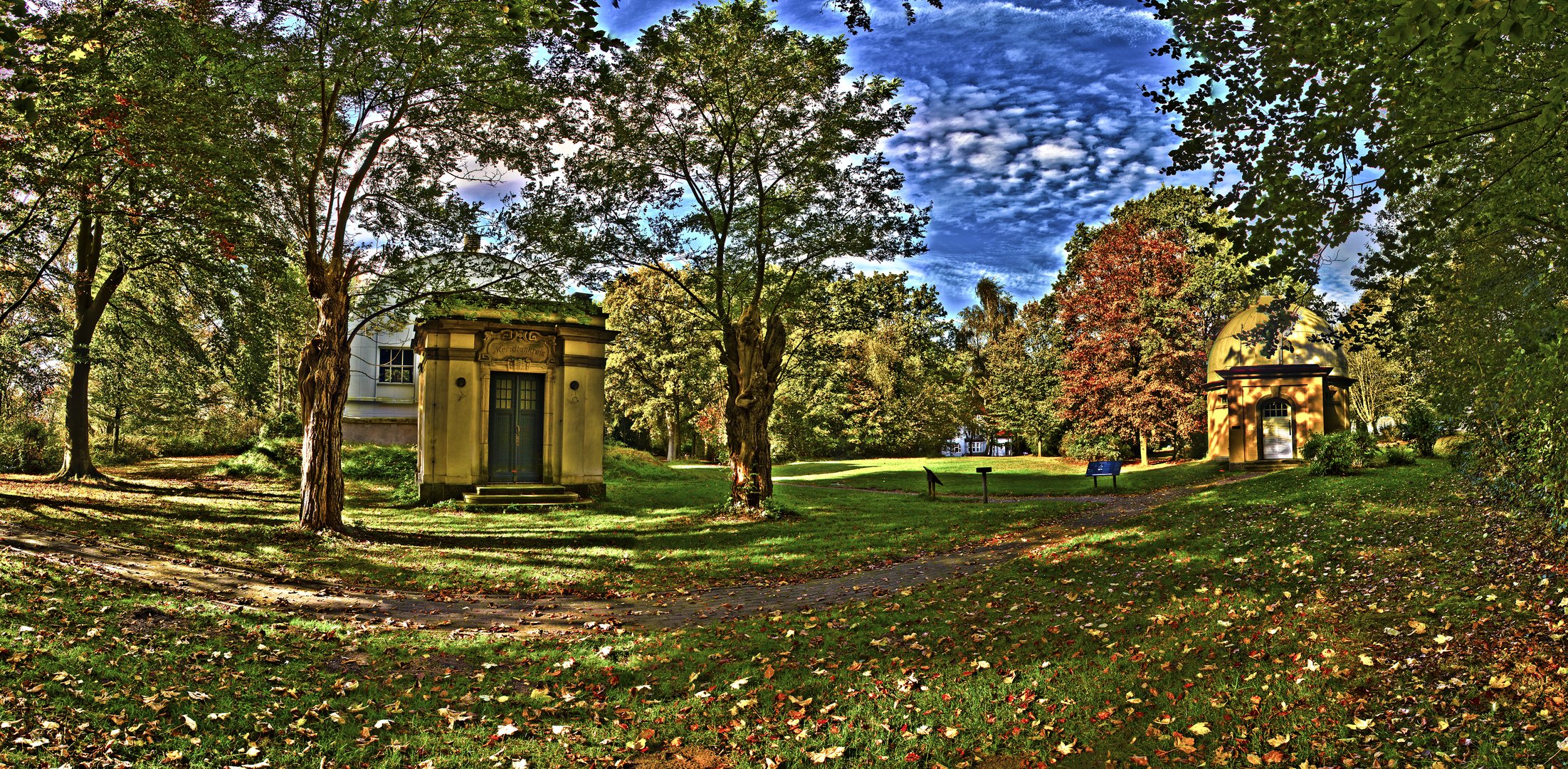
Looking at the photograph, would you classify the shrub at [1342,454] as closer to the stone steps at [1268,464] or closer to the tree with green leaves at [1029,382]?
the stone steps at [1268,464]

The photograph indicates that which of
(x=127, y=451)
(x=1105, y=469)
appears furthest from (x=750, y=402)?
(x=127, y=451)

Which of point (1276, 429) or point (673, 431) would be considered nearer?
point (1276, 429)

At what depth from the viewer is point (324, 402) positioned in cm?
1422

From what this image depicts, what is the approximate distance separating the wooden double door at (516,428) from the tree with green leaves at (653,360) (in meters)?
17.3

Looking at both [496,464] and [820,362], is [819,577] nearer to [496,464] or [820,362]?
[496,464]

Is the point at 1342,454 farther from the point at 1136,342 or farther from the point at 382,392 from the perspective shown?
the point at 382,392

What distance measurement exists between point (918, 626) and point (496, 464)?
1564cm

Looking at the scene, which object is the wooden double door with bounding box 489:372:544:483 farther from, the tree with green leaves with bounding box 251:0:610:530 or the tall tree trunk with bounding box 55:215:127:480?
the tall tree trunk with bounding box 55:215:127:480

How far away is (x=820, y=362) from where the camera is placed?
4225cm

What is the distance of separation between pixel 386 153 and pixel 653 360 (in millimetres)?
24729

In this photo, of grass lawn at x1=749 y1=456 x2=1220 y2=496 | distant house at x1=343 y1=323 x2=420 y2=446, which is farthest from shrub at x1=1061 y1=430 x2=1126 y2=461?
distant house at x1=343 y1=323 x2=420 y2=446

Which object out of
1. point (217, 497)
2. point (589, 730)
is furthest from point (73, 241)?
point (589, 730)

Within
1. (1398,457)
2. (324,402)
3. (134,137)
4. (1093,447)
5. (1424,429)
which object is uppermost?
(134,137)

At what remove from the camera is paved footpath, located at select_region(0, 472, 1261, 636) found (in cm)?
860
